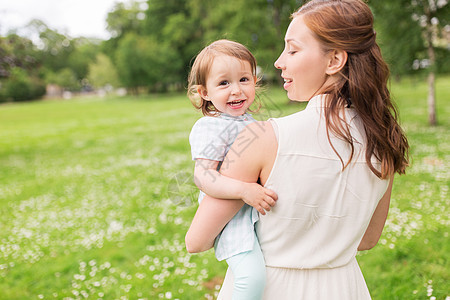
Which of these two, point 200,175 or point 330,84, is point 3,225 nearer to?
point 200,175

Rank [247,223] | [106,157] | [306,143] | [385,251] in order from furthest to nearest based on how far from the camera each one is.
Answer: [106,157], [385,251], [247,223], [306,143]

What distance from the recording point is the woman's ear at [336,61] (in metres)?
A: 1.41

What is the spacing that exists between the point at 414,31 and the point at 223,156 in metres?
13.4

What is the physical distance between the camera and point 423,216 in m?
5.80

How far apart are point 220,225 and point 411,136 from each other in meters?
12.3

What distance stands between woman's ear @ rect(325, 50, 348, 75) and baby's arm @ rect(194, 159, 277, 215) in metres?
0.54

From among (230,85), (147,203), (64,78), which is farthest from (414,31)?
(64,78)

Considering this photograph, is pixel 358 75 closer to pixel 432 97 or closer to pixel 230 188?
pixel 230 188

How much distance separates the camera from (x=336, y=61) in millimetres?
1432

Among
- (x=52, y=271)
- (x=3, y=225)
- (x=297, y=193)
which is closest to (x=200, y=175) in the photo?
(x=297, y=193)

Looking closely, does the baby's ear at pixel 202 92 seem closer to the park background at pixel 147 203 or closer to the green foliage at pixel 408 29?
the park background at pixel 147 203

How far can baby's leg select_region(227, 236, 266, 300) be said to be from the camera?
1.53m

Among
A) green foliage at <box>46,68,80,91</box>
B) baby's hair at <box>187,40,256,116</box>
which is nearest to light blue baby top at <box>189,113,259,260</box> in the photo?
baby's hair at <box>187,40,256,116</box>

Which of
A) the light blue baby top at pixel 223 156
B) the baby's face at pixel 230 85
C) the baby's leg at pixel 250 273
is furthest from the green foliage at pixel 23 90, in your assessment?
the baby's leg at pixel 250 273
